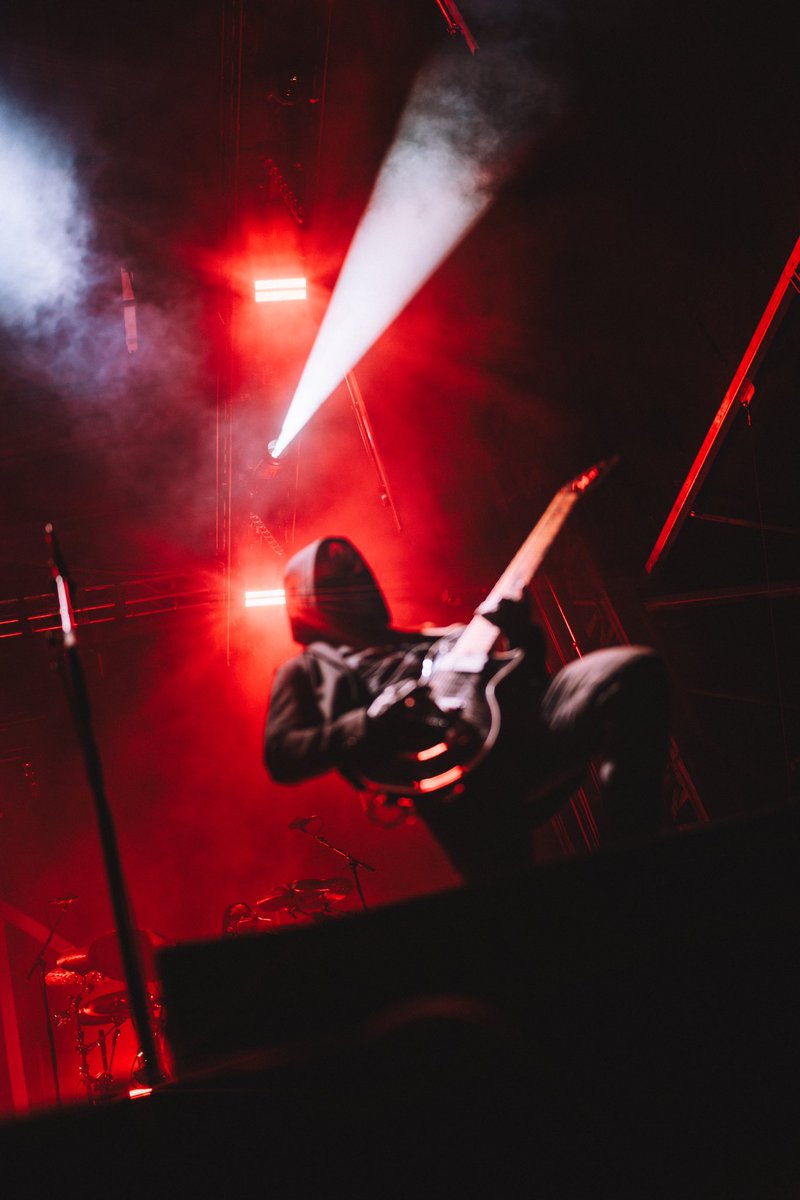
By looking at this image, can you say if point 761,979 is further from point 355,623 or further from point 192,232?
point 192,232

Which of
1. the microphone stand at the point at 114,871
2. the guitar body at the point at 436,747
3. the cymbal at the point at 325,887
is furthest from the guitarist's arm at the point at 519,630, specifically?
the cymbal at the point at 325,887

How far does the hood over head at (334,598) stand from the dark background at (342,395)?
249 cm

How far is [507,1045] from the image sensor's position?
1301 mm

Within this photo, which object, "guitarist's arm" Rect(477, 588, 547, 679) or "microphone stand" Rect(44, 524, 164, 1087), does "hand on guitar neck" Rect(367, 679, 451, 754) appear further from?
"microphone stand" Rect(44, 524, 164, 1087)

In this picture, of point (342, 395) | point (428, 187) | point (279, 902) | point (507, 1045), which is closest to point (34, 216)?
point (342, 395)

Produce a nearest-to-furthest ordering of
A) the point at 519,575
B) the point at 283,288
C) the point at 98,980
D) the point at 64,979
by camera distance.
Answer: the point at 519,575
the point at 283,288
the point at 64,979
the point at 98,980

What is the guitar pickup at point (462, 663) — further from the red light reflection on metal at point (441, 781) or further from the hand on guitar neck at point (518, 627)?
the red light reflection on metal at point (441, 781)

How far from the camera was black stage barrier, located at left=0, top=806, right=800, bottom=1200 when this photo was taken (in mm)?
1310

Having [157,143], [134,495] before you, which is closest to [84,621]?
[134,495]

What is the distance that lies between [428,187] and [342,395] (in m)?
2.24

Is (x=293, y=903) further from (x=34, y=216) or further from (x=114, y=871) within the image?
(x=34, y=216)

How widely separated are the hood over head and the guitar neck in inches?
11.6

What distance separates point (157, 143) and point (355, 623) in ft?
23.7

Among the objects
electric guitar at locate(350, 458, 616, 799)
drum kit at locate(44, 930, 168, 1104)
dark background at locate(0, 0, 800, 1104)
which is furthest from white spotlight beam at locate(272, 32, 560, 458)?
drum kit at locate(44, 930, 168, 1104)
